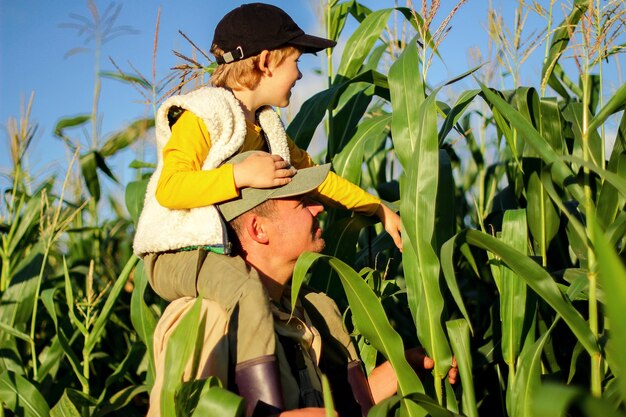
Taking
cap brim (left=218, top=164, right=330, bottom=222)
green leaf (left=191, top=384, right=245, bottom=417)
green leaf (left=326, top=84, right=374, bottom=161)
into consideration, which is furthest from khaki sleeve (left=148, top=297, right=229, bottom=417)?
green leaf (left=326, top=84, right=374, bottom=161)

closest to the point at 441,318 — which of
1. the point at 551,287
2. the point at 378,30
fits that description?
the point at 551,287

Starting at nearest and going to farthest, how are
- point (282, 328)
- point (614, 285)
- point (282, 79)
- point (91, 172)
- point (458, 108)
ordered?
point (614, 285), point (282, 328), point (458, 108), point (282, 79), point (91, 172)

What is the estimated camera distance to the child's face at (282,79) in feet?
8.29

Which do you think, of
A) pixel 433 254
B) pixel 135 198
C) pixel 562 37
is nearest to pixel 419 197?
pixel 433 254

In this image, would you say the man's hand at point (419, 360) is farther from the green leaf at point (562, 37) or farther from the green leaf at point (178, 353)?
the green leaf at point (562, 37)

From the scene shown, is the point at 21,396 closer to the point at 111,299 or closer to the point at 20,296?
the point at 111,299

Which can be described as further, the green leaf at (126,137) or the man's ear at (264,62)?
the green leaf at (126,137)

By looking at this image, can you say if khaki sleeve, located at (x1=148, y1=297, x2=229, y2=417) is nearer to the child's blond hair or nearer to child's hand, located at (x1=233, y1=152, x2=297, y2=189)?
child's hand, located at (x1=233, y1=152, x2=297, y2=189)

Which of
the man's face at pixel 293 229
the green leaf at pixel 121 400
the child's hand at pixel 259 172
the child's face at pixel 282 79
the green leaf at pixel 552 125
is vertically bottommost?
the green leaf at pixel 121 400

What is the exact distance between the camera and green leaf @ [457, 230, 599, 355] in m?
1.87

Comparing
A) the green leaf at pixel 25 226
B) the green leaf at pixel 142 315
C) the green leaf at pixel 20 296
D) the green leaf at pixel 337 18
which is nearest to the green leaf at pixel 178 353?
the green leaf at pixel 142 315

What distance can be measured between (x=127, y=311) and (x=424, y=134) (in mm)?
2455

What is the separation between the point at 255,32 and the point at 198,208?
2.18ft

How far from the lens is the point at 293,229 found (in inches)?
85.4
